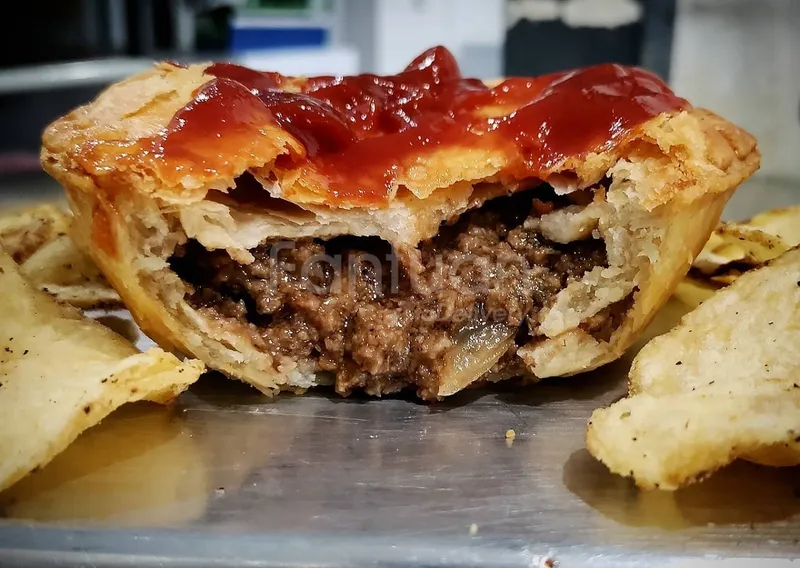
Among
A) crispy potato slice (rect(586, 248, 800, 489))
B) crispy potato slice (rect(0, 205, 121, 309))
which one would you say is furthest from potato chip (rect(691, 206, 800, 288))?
crispy potato slice (rect(0, 205, 121, 309))

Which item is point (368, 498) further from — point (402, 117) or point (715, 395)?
point (402, 117)

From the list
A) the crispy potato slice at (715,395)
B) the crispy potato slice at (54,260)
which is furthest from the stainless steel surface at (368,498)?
the crispy potato slice at (54,260)

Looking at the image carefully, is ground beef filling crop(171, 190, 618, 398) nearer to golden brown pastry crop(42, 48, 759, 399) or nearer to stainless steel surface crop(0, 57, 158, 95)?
golden brown pastry crop(42, 48, 759, 399)

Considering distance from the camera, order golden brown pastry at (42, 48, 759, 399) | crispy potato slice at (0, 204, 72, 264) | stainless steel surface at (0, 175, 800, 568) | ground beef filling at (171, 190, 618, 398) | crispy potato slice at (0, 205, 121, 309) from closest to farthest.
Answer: stainless steel surface at (0, 175, 800, 568), golden brown pastry at (42, 48, 759, 399), ground beef filling at (171, 190, 618, 398), crispy potato slice at (0, 205, 121, 309), crispy potato slice at (0, 204, 72, 264)

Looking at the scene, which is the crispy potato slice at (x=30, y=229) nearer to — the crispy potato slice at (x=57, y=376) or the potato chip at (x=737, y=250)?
the crispy potato slice at (x=57, y=376)

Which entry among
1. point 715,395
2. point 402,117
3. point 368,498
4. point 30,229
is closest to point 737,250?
point 715,395
